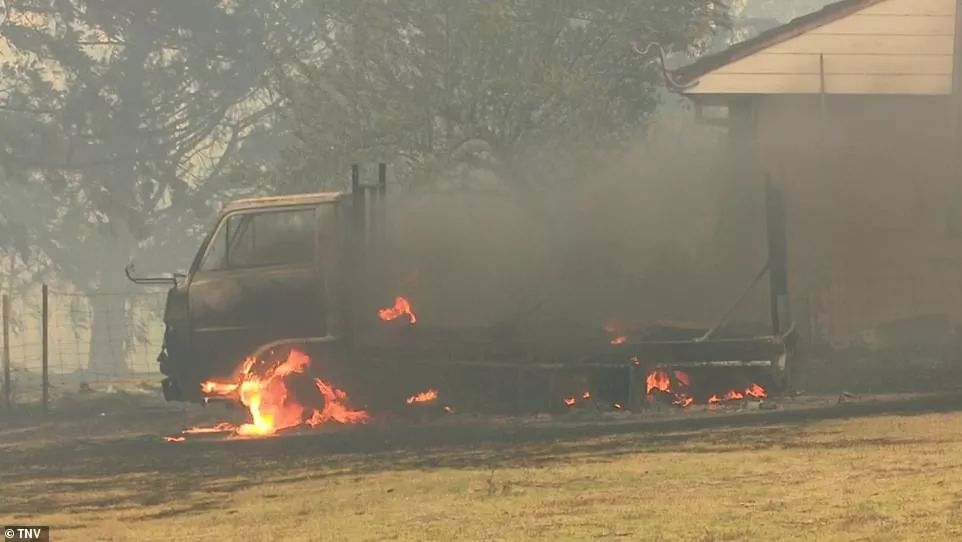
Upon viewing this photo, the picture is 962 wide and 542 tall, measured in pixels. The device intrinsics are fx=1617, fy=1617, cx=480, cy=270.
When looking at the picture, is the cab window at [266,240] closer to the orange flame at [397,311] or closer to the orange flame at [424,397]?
the orange flame at [397,311]

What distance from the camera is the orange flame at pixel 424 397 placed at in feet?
58.0

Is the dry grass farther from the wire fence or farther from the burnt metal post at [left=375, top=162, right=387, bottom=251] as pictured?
the wire fence

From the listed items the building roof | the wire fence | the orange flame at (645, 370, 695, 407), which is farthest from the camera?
the wire fence

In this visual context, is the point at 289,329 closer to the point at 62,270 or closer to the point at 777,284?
the point at 777,284

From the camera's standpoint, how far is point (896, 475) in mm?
11945

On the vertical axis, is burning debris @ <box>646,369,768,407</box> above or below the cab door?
below

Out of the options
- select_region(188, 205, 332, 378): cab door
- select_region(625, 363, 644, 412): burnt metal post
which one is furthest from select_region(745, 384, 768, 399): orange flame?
select_region(188, 205, 332, 378): cab door

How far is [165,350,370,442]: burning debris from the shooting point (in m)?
17.2

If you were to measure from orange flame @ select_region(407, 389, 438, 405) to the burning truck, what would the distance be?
1 cm

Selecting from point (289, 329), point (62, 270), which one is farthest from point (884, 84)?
point (62, 270)

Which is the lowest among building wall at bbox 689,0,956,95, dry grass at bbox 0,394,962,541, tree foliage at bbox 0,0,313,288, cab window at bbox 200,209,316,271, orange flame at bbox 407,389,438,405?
dry grass at bbox 0,394,962,541

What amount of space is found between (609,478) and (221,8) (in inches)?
1348

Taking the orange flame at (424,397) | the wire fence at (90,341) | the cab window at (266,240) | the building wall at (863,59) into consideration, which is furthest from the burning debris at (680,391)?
the wire fence at (90,341)

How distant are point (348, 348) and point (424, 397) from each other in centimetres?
109
